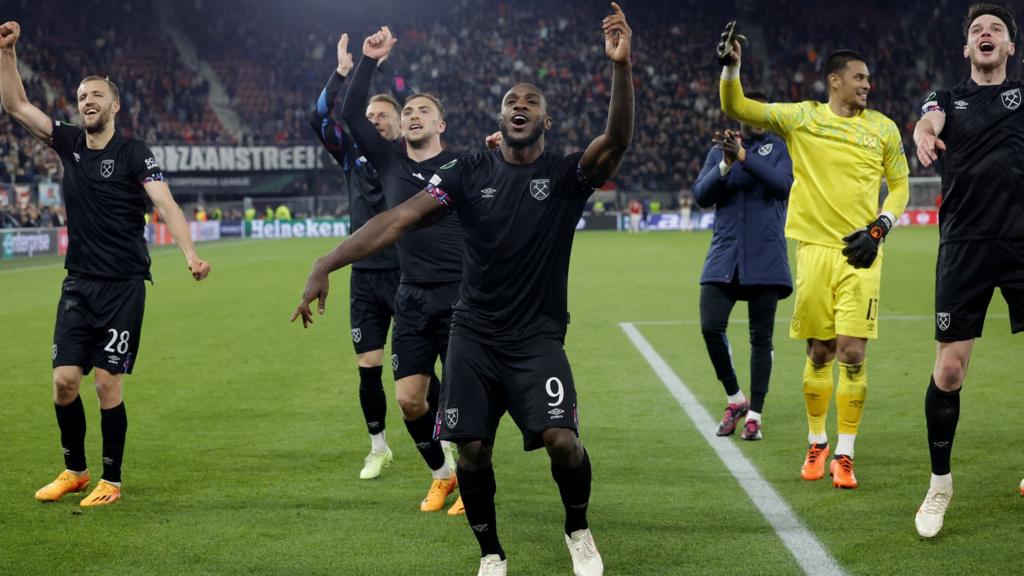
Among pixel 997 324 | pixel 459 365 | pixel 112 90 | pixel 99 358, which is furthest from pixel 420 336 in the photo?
pixel 997 324

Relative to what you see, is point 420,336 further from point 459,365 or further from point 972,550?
point 972,550

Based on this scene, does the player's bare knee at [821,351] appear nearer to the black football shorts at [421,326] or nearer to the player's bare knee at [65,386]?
the black football shorts at [421,326]

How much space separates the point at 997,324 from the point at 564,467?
10257mm

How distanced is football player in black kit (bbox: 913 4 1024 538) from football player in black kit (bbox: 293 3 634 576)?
5.82 feet

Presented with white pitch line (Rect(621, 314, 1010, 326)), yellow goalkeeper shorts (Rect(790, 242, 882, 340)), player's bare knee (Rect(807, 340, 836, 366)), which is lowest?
white pitch line (Rect(621, 314, 1010, 326))

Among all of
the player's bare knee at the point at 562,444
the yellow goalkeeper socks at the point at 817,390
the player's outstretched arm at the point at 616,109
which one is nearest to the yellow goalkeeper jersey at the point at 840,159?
the yellow goalkeeper socks at the point at 817,390

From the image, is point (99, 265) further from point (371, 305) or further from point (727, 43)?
point (727, 43)

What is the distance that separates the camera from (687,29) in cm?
5338

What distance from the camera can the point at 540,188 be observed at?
4.79 m

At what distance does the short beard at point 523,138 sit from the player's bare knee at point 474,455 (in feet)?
4.11

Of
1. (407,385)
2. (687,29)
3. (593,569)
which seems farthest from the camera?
(687,29)

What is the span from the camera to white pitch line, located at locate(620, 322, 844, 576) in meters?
4.86

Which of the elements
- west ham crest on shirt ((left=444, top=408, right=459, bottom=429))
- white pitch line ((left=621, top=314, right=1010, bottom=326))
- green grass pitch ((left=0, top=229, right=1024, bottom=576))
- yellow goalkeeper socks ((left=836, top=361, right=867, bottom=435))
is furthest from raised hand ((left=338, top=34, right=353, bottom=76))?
white pitch line ((left=621, top=314, right=1010, bottom=326))

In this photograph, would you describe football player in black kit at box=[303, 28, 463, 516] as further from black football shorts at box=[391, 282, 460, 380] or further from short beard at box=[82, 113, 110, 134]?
short beard at box=[82, 113, 110, 134]
